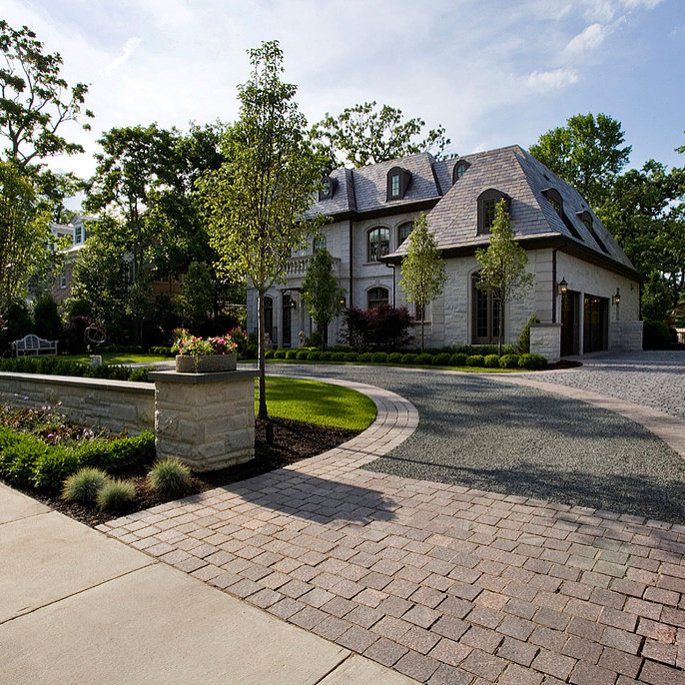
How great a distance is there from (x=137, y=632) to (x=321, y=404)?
6168 mm

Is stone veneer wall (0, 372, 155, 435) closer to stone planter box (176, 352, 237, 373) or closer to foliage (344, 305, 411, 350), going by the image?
stone planter box (176, 352, 237, 373)

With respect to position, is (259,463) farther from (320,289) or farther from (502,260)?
(320,289)

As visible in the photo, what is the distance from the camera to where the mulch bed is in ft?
13.0

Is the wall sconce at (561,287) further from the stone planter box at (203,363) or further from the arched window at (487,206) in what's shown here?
the stone planter box at (203,363)

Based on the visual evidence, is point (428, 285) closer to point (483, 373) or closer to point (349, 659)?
point (483, 373)

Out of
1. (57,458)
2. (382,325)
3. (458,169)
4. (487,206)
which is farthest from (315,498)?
(458,169)

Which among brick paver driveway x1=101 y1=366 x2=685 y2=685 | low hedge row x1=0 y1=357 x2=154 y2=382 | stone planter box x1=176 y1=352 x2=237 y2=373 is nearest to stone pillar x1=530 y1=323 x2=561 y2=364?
low hedge row x1=0 y1=357 x2=154 y2=382

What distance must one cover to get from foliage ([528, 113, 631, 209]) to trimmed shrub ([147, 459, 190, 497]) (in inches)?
1535

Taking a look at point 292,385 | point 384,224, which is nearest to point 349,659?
point 292,385

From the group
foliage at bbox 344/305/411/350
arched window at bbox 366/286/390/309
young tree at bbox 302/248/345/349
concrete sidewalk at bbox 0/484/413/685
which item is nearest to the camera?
concrete sidewalk at bbox 0/484/413/685

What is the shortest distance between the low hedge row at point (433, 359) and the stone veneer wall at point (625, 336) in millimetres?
11455

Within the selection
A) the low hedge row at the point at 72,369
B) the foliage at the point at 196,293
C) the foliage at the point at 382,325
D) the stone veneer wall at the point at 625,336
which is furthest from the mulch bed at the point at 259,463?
the stone veneer wall at the point at 625,336

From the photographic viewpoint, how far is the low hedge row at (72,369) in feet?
24.3

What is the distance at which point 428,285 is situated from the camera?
18.3m
